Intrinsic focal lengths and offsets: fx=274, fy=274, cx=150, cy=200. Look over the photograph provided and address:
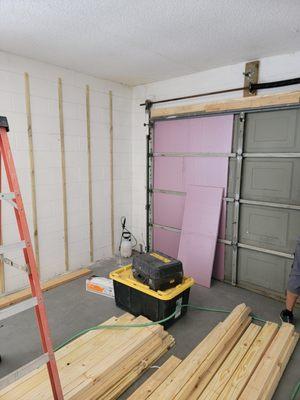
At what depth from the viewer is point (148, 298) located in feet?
8.45

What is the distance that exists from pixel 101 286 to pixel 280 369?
193 centimetres

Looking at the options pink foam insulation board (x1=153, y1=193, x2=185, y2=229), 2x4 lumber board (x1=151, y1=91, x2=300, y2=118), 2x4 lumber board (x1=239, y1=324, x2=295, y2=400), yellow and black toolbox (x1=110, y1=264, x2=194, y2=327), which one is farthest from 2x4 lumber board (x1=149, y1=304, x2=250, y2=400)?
2x4 lumber board (x1=151, y1=91, x2=300, y2=118)

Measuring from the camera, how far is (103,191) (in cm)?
406

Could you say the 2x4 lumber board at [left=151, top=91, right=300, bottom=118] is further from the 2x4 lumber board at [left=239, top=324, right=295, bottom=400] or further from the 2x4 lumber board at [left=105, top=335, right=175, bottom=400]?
the 2x4 lumber board at [left=105, top=335, right=175, bottom=400]

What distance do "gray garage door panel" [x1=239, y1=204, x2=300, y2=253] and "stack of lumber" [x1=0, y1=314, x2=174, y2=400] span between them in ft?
5.11

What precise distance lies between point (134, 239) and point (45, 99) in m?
2.48

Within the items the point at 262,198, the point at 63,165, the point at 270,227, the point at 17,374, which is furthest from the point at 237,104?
the point at 17,374

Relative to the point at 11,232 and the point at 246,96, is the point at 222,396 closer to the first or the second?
the point at 11,232

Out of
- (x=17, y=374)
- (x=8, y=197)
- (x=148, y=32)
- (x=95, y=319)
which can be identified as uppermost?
(x=148, y=32)

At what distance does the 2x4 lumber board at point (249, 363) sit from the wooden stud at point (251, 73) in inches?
96.5

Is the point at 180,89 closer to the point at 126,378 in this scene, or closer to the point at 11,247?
the point at 11,247

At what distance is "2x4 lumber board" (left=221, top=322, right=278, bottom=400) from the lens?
1.80 metres

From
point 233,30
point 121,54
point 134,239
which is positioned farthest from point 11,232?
point 233,30

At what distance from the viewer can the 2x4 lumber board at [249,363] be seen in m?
1.80
